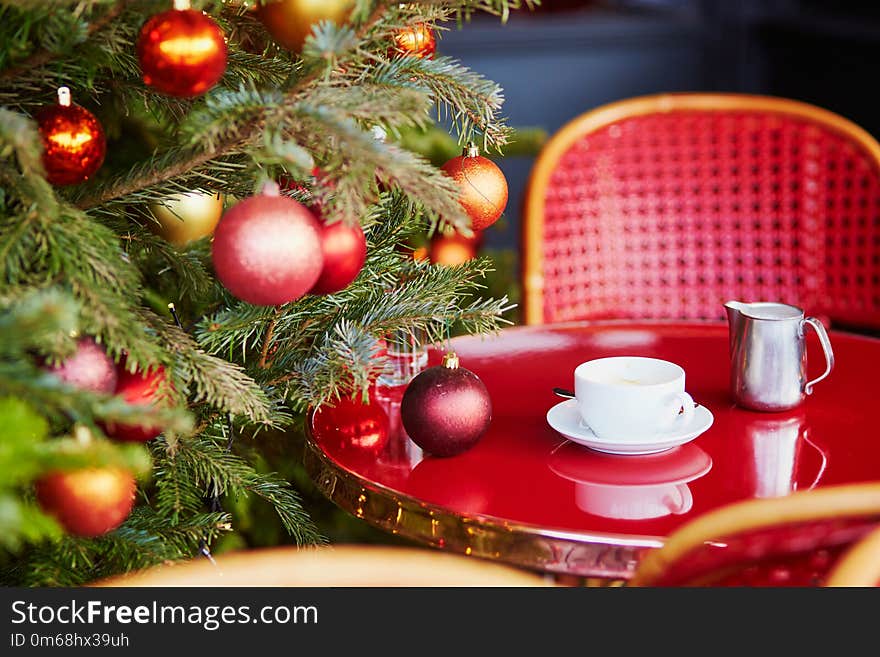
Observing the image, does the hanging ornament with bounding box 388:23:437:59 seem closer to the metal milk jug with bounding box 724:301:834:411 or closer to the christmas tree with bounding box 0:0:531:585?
the christmas tree with bounding box 0:0:531:585

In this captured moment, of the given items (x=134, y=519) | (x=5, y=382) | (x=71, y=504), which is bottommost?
(x=134, y=519)

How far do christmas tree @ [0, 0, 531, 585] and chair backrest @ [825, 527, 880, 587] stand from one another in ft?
1.05

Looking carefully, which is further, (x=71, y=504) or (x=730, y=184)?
(x=730, y=184)

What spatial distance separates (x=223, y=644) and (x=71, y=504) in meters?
0.17

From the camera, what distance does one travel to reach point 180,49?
2.22 feet

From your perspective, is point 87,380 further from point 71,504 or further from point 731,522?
point 731,522

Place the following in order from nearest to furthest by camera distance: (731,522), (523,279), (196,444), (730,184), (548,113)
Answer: (731,522) → (196,444) → (523,279) → (730,184) → (548,113)

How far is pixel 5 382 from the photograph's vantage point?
0.52 meters

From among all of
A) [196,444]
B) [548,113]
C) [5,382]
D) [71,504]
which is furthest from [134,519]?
[548,113]

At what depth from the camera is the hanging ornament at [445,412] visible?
84 centimetres

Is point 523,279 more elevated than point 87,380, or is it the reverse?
point 87,380

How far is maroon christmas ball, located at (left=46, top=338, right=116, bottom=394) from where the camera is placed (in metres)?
0.65

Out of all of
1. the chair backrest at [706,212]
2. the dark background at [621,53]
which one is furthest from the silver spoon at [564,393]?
A: the dark background at [621,53]

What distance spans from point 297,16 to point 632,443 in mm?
406
